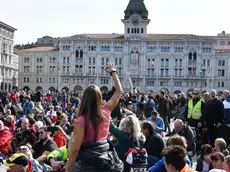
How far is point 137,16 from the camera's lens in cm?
7806

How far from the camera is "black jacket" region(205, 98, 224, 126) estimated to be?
10.8m

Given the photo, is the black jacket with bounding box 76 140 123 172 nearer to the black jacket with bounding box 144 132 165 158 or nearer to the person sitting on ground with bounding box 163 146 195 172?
the person sitting on ground with bounding box 163 146 195 172

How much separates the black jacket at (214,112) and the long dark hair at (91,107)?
23.1 ft

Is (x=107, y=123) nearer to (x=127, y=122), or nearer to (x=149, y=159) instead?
(x=127, y=122)

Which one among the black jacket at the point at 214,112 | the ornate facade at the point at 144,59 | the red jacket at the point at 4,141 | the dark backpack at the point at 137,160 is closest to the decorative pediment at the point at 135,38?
Answer: the ornate facade at the point at 144,59

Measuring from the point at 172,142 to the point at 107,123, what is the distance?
1.81m

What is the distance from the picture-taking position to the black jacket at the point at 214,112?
1077cm

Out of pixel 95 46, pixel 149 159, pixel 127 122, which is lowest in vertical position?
pixel 149 159

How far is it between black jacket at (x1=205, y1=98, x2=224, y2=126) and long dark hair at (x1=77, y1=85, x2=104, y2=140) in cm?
703

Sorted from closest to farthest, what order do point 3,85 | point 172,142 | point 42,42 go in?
point 172,142 < point 3,85 < point 42,42

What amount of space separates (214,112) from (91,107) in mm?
7145

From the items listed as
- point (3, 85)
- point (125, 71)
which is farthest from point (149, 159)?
point (125, 71)

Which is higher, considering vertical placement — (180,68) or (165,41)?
(165,41)

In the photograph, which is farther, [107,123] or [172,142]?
[172,142]
